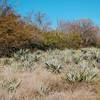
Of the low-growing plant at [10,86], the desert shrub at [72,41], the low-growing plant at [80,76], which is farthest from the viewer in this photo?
the desert shrub at [72,41]

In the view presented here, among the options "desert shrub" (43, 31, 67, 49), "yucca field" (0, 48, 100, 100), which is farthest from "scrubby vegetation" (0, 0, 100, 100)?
"desert shrub" (43, 31, 67, 49)

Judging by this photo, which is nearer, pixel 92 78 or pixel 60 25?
pixel 92 78

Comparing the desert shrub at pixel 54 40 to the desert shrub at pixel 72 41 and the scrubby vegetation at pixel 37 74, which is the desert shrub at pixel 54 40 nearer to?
the desert shrub at pixel 72 41

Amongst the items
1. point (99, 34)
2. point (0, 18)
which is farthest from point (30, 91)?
point (99, 34)

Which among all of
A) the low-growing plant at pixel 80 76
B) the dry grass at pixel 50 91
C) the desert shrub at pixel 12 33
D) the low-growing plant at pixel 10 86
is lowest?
the dry grass at pixel 50 91

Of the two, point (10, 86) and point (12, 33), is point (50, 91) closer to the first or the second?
point (10, 86)

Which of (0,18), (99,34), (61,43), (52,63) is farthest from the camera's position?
(99,34)

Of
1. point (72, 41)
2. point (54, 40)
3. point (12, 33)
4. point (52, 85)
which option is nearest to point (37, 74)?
point (52, 85)

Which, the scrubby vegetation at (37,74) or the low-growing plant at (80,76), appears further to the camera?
the low-growing plant at (80,76)

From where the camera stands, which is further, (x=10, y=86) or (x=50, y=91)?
(x=50, y=91)

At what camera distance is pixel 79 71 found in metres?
10.4

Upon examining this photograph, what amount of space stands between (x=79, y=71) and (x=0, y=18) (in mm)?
13153

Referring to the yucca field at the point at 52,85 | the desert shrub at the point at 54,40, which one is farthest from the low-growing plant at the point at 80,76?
the desert shrub at the point at 54,40

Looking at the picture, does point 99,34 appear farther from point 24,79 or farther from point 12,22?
point 24,79
